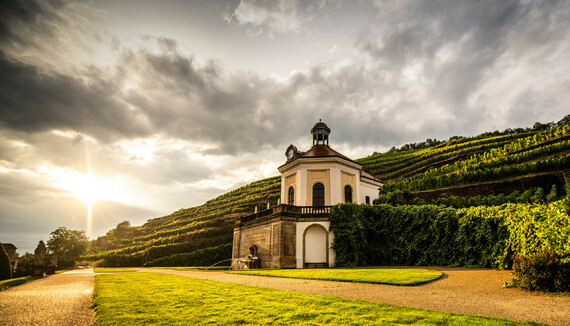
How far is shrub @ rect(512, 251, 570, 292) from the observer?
893 centimetres

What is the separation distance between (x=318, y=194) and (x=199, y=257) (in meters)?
19.9

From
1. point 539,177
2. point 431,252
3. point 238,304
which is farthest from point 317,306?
point 539,177

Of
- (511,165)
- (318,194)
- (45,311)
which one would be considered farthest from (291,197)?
(511,165)

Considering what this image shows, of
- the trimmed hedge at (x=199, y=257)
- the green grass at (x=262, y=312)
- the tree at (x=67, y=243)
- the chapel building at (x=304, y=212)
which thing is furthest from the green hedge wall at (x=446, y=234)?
the tree at (x=67, y=243)

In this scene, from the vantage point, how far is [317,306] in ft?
22.7

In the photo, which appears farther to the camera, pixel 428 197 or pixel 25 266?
pixel 428 197

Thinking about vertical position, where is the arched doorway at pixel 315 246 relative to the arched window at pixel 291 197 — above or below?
below

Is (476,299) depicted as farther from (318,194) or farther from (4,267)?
(4,267)

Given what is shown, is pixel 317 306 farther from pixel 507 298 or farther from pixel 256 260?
pixel 256 260

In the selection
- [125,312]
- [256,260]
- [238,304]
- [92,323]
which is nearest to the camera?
[92,323]

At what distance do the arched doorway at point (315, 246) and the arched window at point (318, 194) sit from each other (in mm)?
4207

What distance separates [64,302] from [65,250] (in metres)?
72.1

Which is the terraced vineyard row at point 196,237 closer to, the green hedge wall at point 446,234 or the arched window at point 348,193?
the arched window at point 348,193

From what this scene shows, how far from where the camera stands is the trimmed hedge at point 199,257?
124ft
